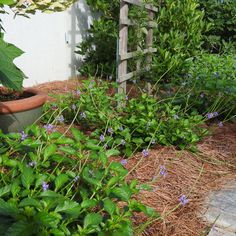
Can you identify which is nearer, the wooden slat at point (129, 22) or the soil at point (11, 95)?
the soil at point (11, 95)

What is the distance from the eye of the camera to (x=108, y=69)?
519 cm

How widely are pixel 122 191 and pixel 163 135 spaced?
109cm

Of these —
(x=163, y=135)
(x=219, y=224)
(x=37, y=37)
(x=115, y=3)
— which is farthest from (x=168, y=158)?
(x=115, y=3)

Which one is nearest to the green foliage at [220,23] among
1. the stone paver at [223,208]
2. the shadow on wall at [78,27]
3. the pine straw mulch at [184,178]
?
the shadow on wall at [78,27]

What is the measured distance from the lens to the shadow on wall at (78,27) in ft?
17.2

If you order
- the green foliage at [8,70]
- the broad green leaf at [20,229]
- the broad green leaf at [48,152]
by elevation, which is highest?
the green foliage at [8,70]

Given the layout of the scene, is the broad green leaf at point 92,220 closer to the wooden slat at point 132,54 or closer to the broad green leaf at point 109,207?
the broad green leaf at point 109,207

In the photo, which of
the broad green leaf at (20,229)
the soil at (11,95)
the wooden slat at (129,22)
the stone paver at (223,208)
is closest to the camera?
the broad green leaf at (20,229)

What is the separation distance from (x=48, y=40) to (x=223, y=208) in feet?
11.2

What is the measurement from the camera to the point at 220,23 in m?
7.75

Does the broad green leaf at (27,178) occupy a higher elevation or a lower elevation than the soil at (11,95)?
higher

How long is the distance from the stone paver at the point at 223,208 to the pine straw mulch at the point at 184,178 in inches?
1.6

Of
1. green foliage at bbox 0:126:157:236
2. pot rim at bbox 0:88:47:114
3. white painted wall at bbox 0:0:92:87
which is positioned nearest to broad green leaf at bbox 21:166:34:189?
green foliage at bbox 0:126:157:236

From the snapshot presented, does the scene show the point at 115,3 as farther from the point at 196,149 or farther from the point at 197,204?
the point at 197,204
